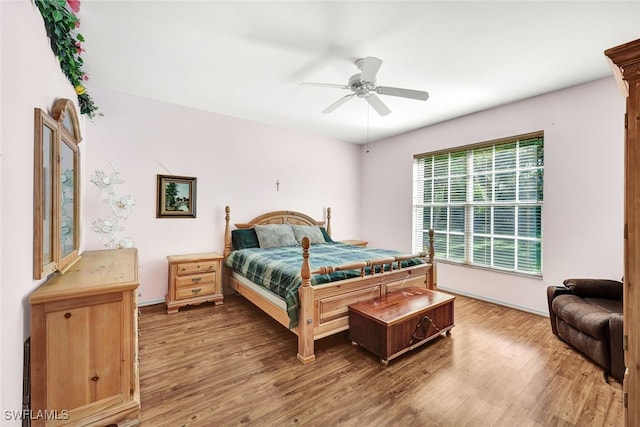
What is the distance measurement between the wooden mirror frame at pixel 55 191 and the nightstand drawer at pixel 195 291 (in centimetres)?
130

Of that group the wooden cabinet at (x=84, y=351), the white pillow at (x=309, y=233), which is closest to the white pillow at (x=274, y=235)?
the white pillow at (x=309, y=233)

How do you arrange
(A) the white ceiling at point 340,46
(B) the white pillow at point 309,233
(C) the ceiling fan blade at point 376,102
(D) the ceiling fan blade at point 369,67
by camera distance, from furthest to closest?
(B) the white pillow at point 309,233 < (C) the ceiling fan blade at point 376,102 < (D) the ceiling fan blade at point 369,67 < (A) the white ceiling at point 340,46

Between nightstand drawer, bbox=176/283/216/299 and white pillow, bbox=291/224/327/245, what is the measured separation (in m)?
1.52

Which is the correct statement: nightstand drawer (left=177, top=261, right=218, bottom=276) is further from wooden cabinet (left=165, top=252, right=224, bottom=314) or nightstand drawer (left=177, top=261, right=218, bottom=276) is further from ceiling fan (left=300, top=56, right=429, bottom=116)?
ceiling fan (left=300, top=56, right=429, bottom=116)

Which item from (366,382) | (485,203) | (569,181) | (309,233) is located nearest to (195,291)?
(309,233)

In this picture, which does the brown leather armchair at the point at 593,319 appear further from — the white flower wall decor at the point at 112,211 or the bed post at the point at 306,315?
the white flower wall decor at the point at 112,211

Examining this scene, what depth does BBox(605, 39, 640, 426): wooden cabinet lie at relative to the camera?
3.17ft

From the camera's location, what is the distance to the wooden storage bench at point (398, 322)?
224 centimetres

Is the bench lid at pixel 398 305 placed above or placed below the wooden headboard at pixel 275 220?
below

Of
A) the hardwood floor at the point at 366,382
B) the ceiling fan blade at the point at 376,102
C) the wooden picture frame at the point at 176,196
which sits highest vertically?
the ceiling fan blade at the point at 376,102

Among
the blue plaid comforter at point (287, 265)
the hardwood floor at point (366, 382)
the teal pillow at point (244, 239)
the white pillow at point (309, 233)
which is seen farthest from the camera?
the white pillow at point (309, 233)

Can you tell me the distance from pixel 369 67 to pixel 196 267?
10.2 ft

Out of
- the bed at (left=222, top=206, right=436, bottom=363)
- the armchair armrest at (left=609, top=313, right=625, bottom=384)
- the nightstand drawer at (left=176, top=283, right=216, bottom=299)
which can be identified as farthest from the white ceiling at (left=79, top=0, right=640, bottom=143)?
the nightstand drawer at (left=176, top=283, right=216, bottom=299)

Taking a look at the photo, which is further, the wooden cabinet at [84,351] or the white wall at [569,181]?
the white wall at [569,181]
